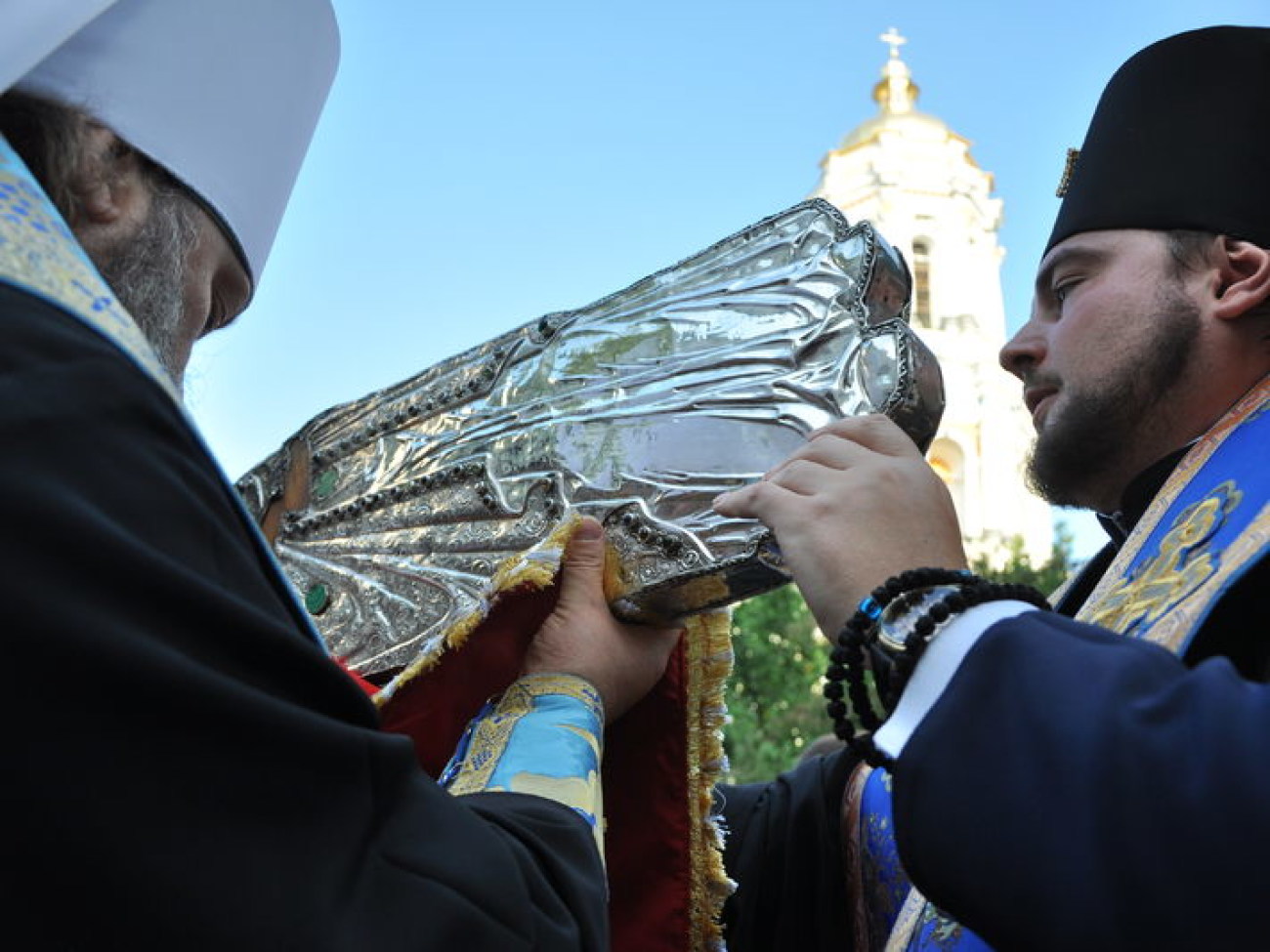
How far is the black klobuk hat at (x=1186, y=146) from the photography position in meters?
2.26

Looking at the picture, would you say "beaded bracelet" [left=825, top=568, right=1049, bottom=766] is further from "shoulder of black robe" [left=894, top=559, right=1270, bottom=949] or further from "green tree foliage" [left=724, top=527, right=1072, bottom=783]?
"green tree foliage" [left=724, top=527, right=1072, bottom=783]

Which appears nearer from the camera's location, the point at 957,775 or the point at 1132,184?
the point at 957,775

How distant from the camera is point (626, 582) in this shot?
6.49 ft

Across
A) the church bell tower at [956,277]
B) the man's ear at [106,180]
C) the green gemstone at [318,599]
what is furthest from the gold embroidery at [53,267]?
the church bell tower at [956,277]

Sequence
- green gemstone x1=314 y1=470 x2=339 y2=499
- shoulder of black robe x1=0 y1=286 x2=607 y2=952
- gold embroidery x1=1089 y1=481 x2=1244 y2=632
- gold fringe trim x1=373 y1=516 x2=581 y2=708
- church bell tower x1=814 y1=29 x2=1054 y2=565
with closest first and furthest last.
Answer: shoulder of black robe x1=0 y1=286 x2=607 y2=952
gold embroidery x1=1089 y1=481 x2=1244 y2=632
gold fringe trim x1=373 y1=516 x2=581 y2=708
green gemstone x1=314 y1=470 x2=339 y2=499
church bell tower x1=814 y1=29 x2=1054 y2=565

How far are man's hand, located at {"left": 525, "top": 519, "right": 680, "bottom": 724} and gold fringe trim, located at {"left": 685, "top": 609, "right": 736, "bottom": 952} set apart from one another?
0.14m

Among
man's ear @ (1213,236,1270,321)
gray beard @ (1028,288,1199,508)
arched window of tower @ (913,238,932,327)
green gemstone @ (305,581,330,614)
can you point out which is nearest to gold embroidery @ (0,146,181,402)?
green gemstone @ (305,581,330,614)

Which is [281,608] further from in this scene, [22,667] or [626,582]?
[626,582]

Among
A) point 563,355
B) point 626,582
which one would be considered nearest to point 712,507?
point 626,582

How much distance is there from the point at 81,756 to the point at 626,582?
42.7 inches

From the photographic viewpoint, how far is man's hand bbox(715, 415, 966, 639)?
1.57 m

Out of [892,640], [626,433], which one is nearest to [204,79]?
[626,433]

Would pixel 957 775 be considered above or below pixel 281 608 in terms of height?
below

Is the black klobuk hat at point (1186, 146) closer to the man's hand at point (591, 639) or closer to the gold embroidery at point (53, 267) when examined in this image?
the man's hand at point (591, 639)
